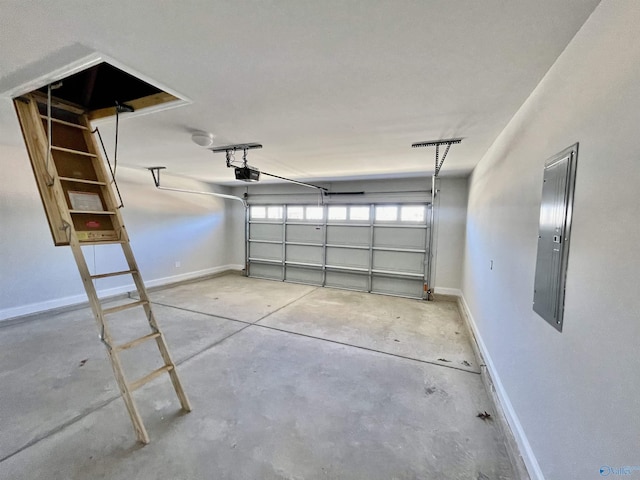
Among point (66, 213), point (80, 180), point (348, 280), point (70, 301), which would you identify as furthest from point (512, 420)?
point (70, 301)

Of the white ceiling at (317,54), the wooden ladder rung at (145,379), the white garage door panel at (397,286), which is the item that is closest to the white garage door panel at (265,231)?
the white garage door panel at (397,286)

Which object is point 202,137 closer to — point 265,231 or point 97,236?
point 97,236

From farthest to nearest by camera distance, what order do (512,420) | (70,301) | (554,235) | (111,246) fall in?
(111,246)
(70,301)
(512,420)
(554,235)

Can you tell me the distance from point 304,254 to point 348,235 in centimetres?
126

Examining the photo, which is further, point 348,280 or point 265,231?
point 265,231

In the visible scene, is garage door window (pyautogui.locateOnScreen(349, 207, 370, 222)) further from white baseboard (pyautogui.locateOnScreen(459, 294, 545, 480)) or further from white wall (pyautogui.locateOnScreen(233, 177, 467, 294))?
white baseboard (pyautogui.locateOnScreen(459, 294, 545, 480))

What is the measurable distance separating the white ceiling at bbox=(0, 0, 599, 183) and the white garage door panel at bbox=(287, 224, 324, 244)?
12.9 feet

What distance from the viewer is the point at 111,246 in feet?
15.0

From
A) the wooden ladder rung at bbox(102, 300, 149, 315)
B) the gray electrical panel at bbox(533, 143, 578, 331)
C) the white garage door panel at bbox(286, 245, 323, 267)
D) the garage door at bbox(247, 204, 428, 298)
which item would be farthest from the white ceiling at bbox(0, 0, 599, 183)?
the white garage door panel at bbox(286, 245, 323, 267)

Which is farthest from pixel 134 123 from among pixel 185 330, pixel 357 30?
pixel 185 330

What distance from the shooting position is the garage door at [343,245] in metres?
5.45

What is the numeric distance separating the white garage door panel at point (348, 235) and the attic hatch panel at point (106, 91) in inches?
179

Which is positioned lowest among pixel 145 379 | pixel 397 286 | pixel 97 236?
pixel 397 286

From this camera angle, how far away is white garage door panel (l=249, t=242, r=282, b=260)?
6.75 meters
